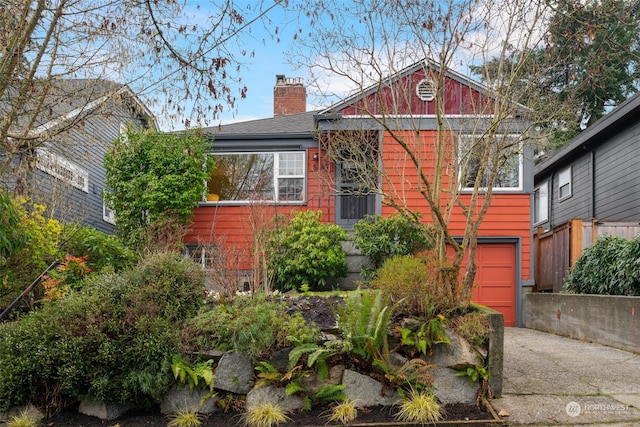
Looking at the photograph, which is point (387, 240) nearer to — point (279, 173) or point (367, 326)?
point (367, 326)

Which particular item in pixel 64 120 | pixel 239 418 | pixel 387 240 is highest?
pixel 64 120

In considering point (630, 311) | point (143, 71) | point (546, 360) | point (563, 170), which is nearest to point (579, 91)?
point (630, 311)

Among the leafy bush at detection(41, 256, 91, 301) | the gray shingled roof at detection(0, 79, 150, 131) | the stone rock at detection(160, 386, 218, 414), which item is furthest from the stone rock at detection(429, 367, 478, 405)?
the gray shingled roof at detection(0, 79, 150, 131)

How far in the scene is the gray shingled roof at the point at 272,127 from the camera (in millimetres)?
13422

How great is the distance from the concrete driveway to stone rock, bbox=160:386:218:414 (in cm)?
277

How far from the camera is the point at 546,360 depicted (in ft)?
23.7

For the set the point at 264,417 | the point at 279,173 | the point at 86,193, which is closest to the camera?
the point at 264,417

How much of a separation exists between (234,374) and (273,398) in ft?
1.52

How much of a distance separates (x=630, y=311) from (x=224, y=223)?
8833 mm

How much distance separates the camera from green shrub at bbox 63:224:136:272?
8.10 meters

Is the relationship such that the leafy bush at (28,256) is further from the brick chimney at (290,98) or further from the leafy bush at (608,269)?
the brick chimney at (290,98)

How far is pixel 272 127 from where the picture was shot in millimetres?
14312

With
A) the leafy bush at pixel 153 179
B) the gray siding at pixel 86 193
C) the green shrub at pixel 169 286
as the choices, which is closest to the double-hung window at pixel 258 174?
the leafy bush at pixel 153 179

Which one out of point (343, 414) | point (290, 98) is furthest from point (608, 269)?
point (290, 98)
